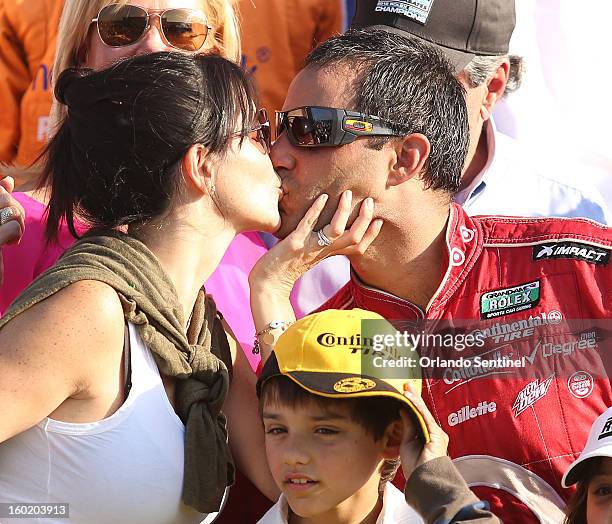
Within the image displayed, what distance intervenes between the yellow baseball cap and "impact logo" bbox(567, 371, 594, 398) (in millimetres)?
552

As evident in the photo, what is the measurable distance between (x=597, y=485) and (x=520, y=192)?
186 cm

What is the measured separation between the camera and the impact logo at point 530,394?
318cm

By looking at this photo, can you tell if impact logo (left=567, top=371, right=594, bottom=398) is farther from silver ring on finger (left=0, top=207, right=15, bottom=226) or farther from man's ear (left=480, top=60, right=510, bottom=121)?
silver ring on finger (left=0, top=207, right=15, bottom=226)

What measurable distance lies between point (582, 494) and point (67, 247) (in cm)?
178

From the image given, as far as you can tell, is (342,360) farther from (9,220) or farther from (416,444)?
(9,220)

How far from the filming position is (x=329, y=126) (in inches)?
136

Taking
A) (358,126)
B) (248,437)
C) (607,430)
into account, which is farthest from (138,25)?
(607,430)

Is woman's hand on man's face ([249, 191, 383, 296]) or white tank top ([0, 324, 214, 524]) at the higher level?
woman's hand on man's face ([249, 191, 383, 296])

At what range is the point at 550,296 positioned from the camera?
3314 millimetres

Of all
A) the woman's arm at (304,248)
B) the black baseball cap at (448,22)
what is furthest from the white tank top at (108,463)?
the black baseball cap at (448,22)

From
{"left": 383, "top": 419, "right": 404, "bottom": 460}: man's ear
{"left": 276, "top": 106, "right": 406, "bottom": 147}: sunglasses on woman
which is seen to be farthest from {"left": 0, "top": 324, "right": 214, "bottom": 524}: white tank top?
{"left": 276, "top": 106, "right": 406, "bottom": 147}: sunglasses on woman

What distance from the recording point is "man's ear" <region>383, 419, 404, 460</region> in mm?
2838

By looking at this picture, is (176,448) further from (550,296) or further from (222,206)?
(550,296)

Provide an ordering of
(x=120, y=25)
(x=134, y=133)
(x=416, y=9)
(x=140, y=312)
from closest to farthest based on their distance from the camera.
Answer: (x=140, y=312) → (x=134, y=133) → (x=120, y=25) → (x=416, y=9)
